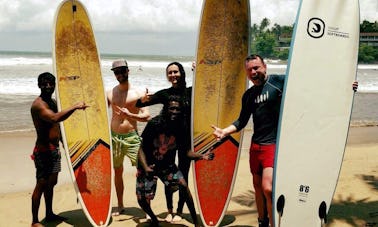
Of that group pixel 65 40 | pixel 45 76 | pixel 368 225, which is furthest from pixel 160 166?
pixel 368 225

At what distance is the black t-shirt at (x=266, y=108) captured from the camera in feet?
11.0

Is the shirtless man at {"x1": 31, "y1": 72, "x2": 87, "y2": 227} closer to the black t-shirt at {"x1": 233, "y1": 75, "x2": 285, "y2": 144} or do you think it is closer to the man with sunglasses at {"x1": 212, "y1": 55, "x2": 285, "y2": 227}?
the man with sunglasses at {"x1": 212, "y1": 55, "x2": 285, "y2": 227}

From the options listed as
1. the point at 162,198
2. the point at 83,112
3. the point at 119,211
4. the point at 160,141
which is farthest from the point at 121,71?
the point at 162,198

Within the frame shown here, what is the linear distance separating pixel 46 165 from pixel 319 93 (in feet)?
8.58

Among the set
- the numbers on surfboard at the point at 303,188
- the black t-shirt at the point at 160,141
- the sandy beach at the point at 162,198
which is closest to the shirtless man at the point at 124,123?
the black t-shirt at the point at 160,141

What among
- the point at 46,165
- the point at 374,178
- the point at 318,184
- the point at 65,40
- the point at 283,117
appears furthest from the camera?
the point at 374,178

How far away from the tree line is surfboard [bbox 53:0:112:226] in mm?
71598

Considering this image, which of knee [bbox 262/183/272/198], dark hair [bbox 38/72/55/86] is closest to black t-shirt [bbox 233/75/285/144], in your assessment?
knee [bbox 262/183/272/198]

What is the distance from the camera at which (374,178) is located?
18.4 feet

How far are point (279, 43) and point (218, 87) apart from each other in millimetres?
103841

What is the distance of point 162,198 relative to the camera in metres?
5.09

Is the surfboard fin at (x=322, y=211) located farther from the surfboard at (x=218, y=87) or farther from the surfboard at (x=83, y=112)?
the surfboard at (x=83, y=112)

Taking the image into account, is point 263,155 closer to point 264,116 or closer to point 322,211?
point 264,116

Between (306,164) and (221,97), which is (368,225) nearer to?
(306,164)
